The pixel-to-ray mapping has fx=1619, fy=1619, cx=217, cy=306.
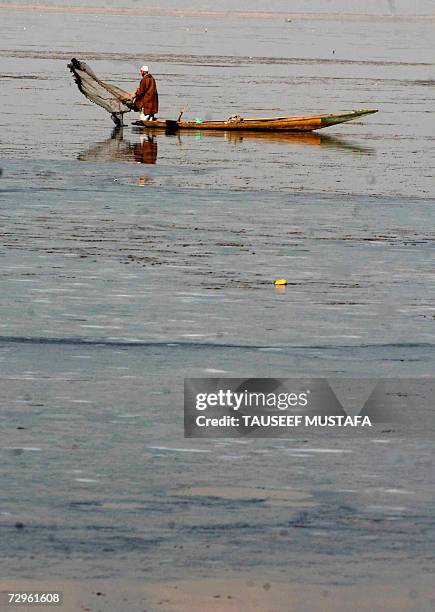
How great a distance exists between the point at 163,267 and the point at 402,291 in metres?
3.15

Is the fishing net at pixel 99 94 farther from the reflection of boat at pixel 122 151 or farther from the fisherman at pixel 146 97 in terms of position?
the reflection of boat at pixel 122 151

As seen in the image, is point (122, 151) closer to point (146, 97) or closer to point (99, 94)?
point (146, 97)

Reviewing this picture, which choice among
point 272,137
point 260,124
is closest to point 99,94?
point 260,124

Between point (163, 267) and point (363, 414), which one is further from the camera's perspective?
point (163, 267)

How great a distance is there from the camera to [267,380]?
Answer: 14.1m

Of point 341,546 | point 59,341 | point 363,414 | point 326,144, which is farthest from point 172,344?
point 326,144

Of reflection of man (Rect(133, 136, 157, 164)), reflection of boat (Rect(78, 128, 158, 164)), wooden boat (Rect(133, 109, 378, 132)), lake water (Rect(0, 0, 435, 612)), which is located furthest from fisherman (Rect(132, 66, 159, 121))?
lake water (Rect(0, 0, 435, 612))

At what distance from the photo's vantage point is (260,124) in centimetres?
4244

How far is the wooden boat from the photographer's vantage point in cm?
4197

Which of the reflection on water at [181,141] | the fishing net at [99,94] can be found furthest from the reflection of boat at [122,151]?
the fishing net at [99,94]

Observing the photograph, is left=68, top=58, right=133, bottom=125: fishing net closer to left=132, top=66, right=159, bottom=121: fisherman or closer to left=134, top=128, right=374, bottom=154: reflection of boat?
left=132, top=66, right=159, bottom=121: fisherman

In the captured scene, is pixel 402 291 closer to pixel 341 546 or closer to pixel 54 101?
pixel 341 546

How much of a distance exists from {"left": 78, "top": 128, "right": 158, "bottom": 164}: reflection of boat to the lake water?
0.12 metres

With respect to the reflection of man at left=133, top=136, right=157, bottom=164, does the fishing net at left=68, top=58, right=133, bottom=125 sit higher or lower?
higher
